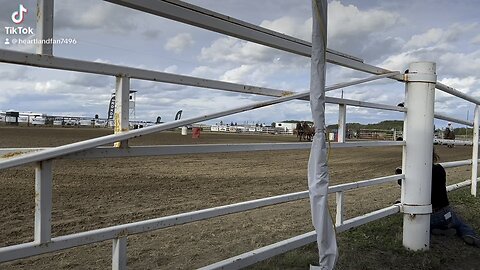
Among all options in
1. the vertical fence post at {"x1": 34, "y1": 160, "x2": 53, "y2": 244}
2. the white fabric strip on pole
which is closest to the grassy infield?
the white fabric strip on pole

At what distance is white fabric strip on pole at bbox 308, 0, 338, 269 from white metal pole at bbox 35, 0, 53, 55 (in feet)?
4.75

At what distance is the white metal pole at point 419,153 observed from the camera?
428 cm

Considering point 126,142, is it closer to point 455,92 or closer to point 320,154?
point 320,154

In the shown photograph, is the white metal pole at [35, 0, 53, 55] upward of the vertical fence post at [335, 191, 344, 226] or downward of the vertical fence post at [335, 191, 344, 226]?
upward

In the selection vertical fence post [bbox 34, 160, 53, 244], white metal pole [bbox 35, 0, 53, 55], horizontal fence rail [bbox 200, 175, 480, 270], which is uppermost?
white metal pole [bbox 35, 0, 53, 55]

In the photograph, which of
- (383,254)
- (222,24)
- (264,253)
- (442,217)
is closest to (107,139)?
(222,24)

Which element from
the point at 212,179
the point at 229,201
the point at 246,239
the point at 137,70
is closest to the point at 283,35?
the point at 137,70

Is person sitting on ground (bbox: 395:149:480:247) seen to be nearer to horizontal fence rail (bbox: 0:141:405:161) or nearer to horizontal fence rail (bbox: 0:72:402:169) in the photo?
horizontal fence rail (bbox: 0:141:405:161)

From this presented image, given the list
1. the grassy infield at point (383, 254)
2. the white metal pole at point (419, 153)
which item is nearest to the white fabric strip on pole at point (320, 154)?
the grassy infield at point (383, 254)

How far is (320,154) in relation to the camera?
2.66 meters

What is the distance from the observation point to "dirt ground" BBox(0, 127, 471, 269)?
4098mm

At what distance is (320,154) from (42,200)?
1.55 meters

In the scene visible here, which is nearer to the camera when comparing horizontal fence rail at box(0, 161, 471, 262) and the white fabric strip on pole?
horizontal fence rail at box(0, 161, 471, 262)

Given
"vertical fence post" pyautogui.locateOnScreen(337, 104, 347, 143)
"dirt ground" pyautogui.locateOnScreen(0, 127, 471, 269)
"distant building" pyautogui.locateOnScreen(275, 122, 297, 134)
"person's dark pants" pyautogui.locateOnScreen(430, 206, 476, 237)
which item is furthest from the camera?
"distant building" pyautogui.locateOnScreen(275, 122, 297, 134)
